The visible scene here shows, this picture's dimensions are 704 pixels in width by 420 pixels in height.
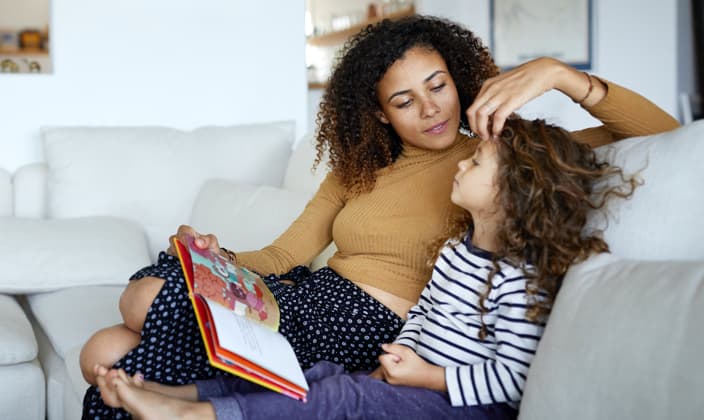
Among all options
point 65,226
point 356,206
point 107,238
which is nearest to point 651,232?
point 356,206

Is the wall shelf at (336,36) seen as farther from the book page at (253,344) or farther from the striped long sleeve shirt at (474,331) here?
the book page at (253,344)

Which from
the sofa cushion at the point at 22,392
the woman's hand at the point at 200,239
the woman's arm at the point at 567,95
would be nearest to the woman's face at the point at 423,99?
the woman's arm at the point at 567,95

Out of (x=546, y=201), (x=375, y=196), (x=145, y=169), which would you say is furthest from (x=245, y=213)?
(x=546, y=201)

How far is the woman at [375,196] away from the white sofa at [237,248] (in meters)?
0.19

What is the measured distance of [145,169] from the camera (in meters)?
Answer: 2.47

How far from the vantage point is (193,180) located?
8.22 ft

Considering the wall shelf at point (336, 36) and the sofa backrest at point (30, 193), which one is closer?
the sofa backrest at point (30, 193)

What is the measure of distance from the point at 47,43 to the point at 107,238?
1.01 m

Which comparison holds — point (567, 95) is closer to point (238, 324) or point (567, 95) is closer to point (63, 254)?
point (238, 324)

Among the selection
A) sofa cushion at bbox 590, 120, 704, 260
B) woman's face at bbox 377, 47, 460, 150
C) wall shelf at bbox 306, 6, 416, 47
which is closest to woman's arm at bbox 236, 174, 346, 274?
woman's face at bbox 377, 47, 460, 150

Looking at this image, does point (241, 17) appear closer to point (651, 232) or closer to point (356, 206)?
point (356, 206)

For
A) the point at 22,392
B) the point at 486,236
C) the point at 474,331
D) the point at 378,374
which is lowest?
the point at 22,392

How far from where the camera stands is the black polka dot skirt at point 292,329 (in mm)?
1206

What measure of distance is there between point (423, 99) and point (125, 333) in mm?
738
